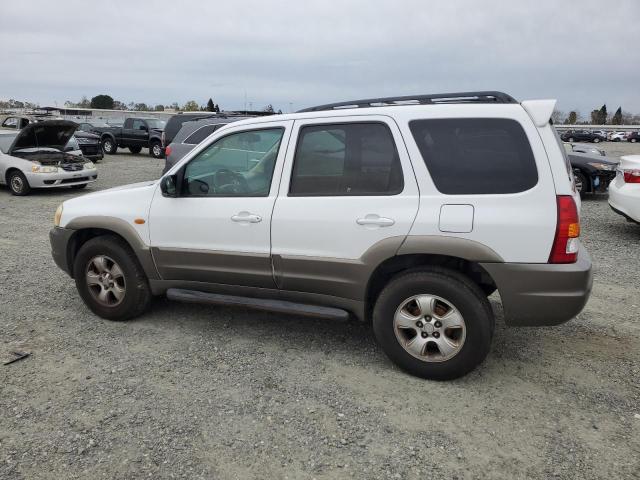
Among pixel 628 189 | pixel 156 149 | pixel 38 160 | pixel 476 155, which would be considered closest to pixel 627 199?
pixel 628 189

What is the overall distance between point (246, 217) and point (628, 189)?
615cm

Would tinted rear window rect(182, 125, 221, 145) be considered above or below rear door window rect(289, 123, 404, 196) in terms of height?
above

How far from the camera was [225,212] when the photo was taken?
12.8ft

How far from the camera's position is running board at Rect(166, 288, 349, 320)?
3689 mm

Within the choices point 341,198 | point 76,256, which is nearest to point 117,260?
point 76,256

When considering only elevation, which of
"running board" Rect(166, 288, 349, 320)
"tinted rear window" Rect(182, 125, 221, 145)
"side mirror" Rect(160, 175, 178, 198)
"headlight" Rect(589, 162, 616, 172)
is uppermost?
"tinted rear window" Rect(182, 125, 221, 145)

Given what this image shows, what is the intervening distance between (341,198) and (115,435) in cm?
206

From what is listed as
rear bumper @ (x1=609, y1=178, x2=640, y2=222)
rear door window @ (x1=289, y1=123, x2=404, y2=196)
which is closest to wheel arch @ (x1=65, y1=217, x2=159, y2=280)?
rear door window @ (x1=289, y1=123, x2=404, y2=196)

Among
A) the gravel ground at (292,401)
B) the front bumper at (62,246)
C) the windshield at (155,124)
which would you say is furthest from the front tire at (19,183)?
the windshield at (155,124)

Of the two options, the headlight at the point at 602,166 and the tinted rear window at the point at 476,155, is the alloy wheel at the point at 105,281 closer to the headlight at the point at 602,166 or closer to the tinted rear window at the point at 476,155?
the tinted rear window at the point at 476,155

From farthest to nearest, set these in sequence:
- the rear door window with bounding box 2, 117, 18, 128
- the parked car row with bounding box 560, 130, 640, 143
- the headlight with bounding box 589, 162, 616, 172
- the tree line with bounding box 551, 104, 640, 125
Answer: the tree line with bounding box 551, 104, 640, 125, the parked car row with bounding box 560, 130, 640, 143, the rear door window with bounding box 2, 117, 18, 128, the headlight with bounding box 589, 162, 616, 172

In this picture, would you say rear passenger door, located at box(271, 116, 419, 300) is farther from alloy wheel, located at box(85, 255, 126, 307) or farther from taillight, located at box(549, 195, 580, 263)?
alloy wheel, located at box(85, 255, 126, 307)

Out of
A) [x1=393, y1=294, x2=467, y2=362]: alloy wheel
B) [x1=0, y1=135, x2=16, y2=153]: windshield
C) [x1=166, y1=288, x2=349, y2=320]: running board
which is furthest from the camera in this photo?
[x1=0, y1=135, x2=16, y2=153]: windshield

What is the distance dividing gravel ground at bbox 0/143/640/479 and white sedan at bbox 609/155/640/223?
298 centimetres
